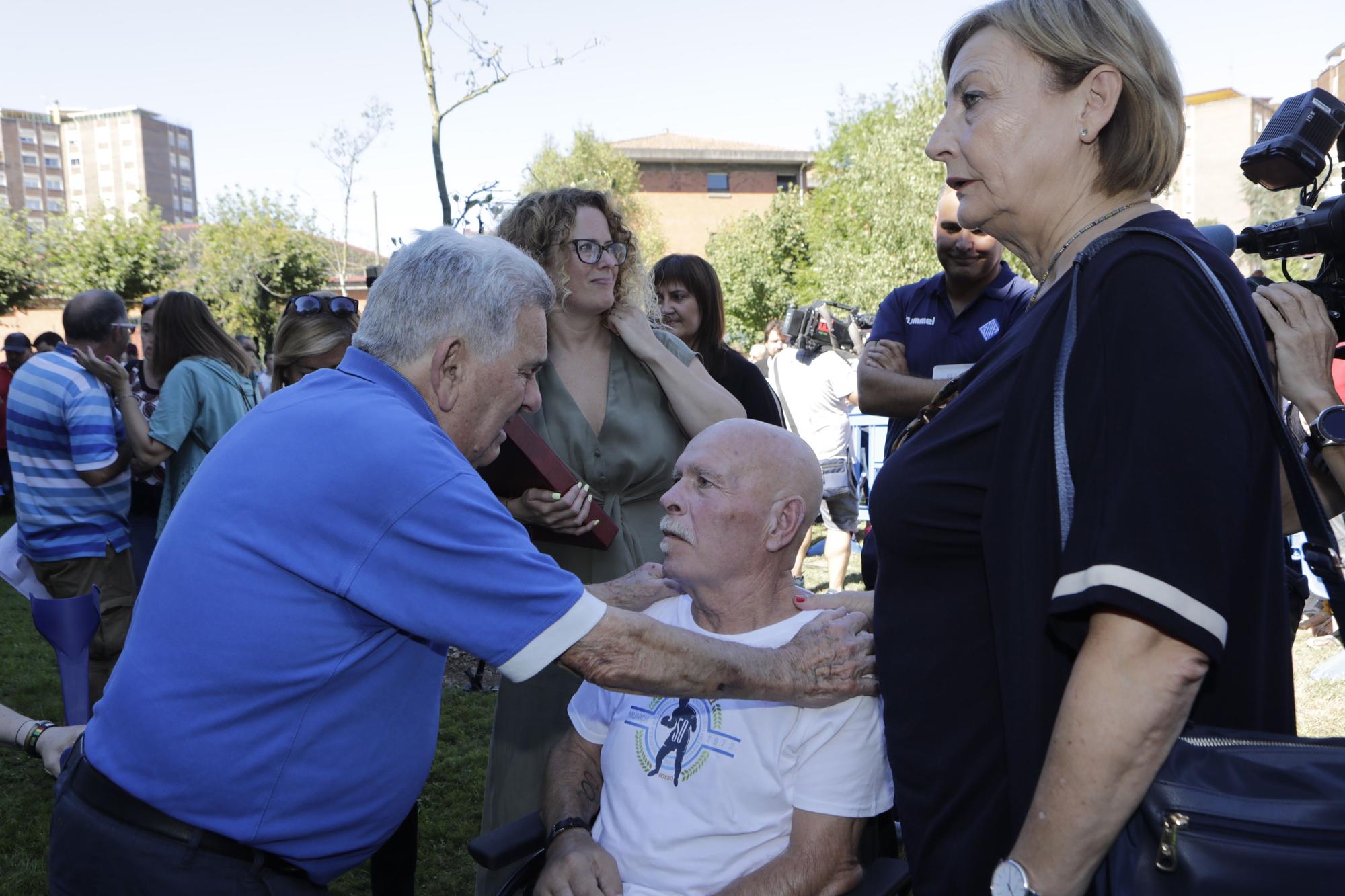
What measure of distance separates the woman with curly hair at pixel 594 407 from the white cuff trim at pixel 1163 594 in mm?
1862

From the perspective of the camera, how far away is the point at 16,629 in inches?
333

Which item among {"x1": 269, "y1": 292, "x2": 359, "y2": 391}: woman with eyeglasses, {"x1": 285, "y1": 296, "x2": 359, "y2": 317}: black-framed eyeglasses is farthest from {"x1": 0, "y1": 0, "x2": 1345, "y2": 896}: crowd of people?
{"x1": 285, "y1": 296, "x2": 359, "y2": 317}: black-framed eyeglasses

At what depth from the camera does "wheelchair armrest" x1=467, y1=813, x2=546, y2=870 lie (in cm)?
236

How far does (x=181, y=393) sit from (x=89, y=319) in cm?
81

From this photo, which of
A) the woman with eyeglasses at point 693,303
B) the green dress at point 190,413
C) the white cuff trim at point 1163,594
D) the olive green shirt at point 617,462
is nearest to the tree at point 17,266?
the green dress at point 190,413

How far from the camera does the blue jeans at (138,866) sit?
70.4 inches

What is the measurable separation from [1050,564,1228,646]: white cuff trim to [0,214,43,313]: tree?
35.5 m

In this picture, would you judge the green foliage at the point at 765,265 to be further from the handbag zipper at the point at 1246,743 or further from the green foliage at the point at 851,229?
the handbag zipper at the point at 1246,743

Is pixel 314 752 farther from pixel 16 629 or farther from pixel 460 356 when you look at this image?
pixel 16 629

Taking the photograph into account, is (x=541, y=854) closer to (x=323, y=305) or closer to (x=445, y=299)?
(x=445, y=299)

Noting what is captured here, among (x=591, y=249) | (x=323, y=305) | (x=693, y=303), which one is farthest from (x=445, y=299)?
(x=693, y=303)

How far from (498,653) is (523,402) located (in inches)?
25.3

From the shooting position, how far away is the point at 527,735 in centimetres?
295

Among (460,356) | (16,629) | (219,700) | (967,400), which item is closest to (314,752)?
(219,700)
